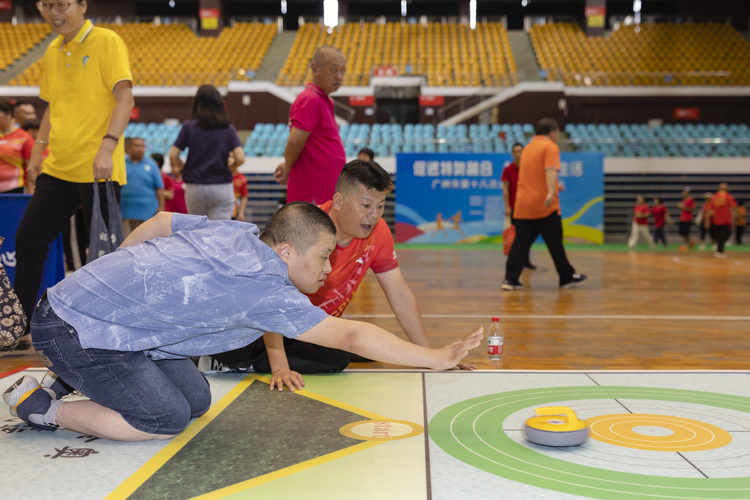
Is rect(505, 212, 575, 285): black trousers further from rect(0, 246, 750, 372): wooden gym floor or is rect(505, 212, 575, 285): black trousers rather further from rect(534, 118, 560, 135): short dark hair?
rect(534, 118, 560, 135): short dark hair

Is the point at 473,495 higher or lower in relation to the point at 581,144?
lower

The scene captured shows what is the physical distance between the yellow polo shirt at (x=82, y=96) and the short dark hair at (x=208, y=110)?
1562 millimetres

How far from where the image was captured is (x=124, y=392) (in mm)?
2162

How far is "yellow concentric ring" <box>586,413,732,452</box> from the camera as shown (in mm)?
2197

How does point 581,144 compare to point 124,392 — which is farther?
point 581,144

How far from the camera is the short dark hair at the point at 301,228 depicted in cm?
202

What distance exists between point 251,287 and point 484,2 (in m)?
28.3

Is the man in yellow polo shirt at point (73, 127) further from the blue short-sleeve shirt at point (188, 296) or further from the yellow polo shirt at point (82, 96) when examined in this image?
the blue short-sleeve shirt at point (188, 296)

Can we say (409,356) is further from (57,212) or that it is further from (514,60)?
(514,60)

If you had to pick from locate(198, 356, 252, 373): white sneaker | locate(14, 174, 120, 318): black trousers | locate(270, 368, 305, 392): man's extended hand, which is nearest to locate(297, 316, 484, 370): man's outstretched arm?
locate(270, 368, 305, 392): man's extended hand

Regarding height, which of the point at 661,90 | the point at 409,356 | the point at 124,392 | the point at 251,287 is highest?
the point at 661,90

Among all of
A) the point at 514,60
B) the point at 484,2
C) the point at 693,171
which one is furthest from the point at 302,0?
the point at 693,171

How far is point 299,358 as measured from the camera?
320cm

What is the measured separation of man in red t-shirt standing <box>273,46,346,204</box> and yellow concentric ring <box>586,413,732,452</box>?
224cm
